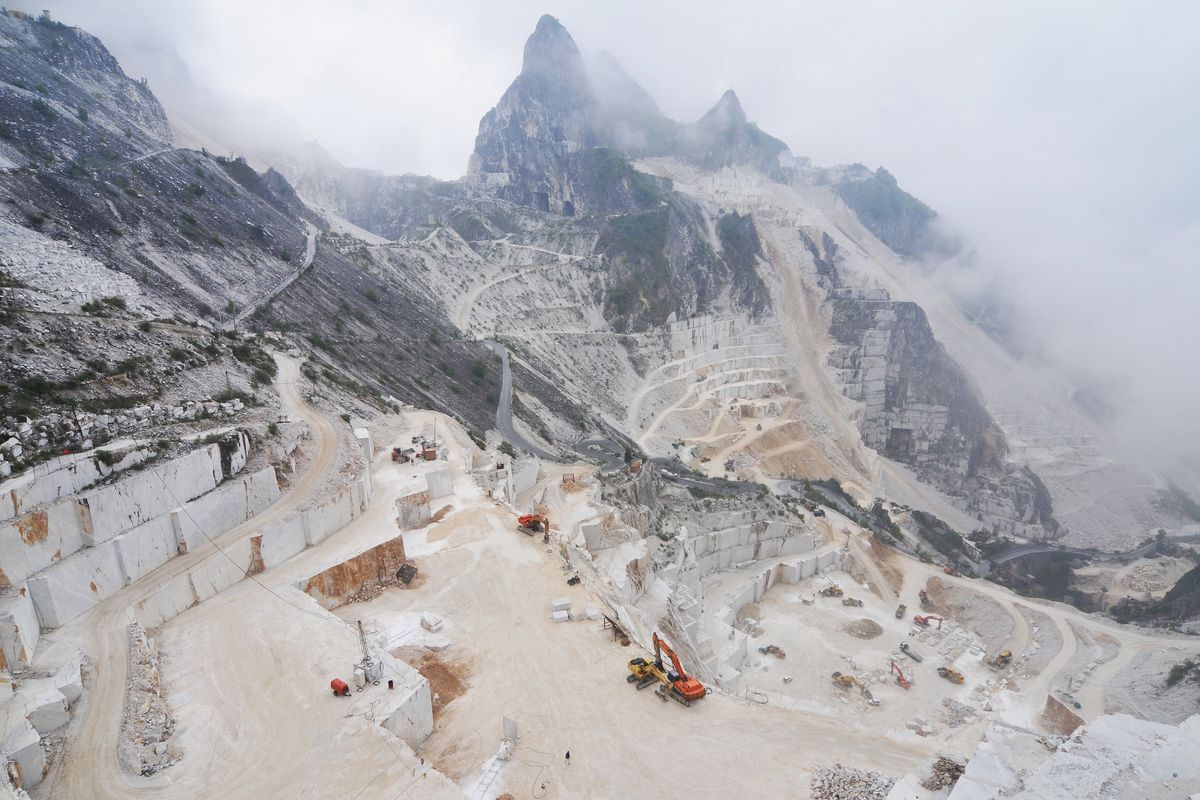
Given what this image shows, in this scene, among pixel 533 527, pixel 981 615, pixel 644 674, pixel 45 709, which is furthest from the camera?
pixel 981 615

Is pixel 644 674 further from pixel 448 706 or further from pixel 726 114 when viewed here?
pixel 726 114

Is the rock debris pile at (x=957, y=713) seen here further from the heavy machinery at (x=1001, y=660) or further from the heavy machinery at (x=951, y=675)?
the heavy machinery at (x=1001, y=660)

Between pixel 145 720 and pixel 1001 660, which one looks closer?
pixel 145 720

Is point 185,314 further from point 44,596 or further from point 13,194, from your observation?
point 44,596

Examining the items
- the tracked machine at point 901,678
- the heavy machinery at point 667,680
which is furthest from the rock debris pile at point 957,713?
the heavy machinery at point 667,680

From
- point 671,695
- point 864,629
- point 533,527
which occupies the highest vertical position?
point 533,527

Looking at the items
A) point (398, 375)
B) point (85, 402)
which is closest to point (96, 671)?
point (85, 402)

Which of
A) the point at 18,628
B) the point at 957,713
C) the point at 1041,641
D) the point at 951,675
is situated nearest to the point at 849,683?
the point at 957,713
